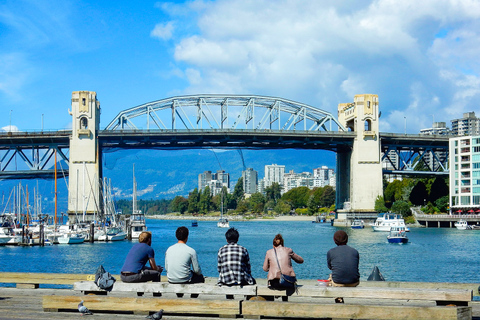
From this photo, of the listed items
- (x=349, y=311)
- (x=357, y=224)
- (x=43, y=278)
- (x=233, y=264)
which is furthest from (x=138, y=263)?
(x=357, y=224)

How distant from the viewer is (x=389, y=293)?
1244 centimetres

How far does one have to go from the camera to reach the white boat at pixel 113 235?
8006cm

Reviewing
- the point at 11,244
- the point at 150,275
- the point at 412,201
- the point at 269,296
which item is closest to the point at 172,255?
the point at 150,275

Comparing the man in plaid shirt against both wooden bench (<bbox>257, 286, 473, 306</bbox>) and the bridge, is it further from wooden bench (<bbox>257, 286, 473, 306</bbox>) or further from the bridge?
the bridge

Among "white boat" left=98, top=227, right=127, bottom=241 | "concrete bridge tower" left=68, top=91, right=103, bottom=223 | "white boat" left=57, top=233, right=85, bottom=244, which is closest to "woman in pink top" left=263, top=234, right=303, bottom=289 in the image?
"white boat" left=57, top=233, right=85, bottom=244

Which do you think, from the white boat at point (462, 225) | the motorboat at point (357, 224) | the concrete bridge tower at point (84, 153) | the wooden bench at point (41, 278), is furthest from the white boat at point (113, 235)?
the wooden bench at point (41, 278)

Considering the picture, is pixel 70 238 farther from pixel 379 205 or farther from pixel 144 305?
pixel 144 305

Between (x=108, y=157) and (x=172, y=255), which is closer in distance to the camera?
(x=172, y=255)

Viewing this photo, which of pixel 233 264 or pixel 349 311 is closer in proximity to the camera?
pixel 349 311

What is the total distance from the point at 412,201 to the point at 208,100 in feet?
169

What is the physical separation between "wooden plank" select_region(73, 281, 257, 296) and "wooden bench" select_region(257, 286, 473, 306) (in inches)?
15.5

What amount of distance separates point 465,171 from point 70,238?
75.2 metres

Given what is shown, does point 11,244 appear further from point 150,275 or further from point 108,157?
point 150,275

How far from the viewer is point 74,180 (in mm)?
96062
